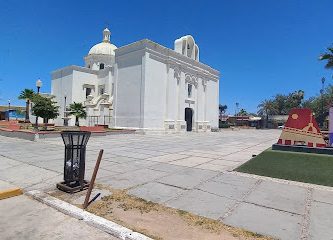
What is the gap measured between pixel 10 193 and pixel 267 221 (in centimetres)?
538

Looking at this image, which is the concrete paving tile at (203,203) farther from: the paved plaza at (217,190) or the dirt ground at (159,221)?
the dirt ground at (159,221)

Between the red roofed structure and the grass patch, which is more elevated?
the red roofed structure

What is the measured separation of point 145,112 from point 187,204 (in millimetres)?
25701

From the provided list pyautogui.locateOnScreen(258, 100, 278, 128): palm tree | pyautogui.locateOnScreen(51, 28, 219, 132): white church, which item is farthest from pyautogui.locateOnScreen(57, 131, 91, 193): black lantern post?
pyautogui.locateOnScreen(258, 100, 278, 128): palm tree

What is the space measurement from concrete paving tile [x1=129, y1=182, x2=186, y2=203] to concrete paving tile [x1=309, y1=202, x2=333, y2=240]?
2718mm

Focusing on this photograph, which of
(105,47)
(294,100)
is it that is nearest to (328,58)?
(105,47)

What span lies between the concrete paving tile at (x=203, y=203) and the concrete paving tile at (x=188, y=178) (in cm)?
71

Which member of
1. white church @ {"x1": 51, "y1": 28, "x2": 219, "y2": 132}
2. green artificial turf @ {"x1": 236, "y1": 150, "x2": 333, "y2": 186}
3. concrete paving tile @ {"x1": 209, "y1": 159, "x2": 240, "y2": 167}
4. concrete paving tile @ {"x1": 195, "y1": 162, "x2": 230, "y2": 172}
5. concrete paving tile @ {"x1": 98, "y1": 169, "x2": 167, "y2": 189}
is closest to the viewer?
concrete paving tile @ {"x1": 98, "y1": 169, "x2": 167, "y2": 189}

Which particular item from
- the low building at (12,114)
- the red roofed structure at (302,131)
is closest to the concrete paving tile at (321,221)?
the red roofed structure at (302,131)

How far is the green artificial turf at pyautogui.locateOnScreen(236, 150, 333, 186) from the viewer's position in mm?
7664

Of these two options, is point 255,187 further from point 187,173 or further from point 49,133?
point 49,133

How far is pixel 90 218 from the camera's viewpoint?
14.5 feet

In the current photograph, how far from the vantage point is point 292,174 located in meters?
8.02

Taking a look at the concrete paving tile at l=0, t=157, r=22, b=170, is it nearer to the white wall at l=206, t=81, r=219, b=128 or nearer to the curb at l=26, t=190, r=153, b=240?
the curb at l=26, t=190, r=153, b=240
